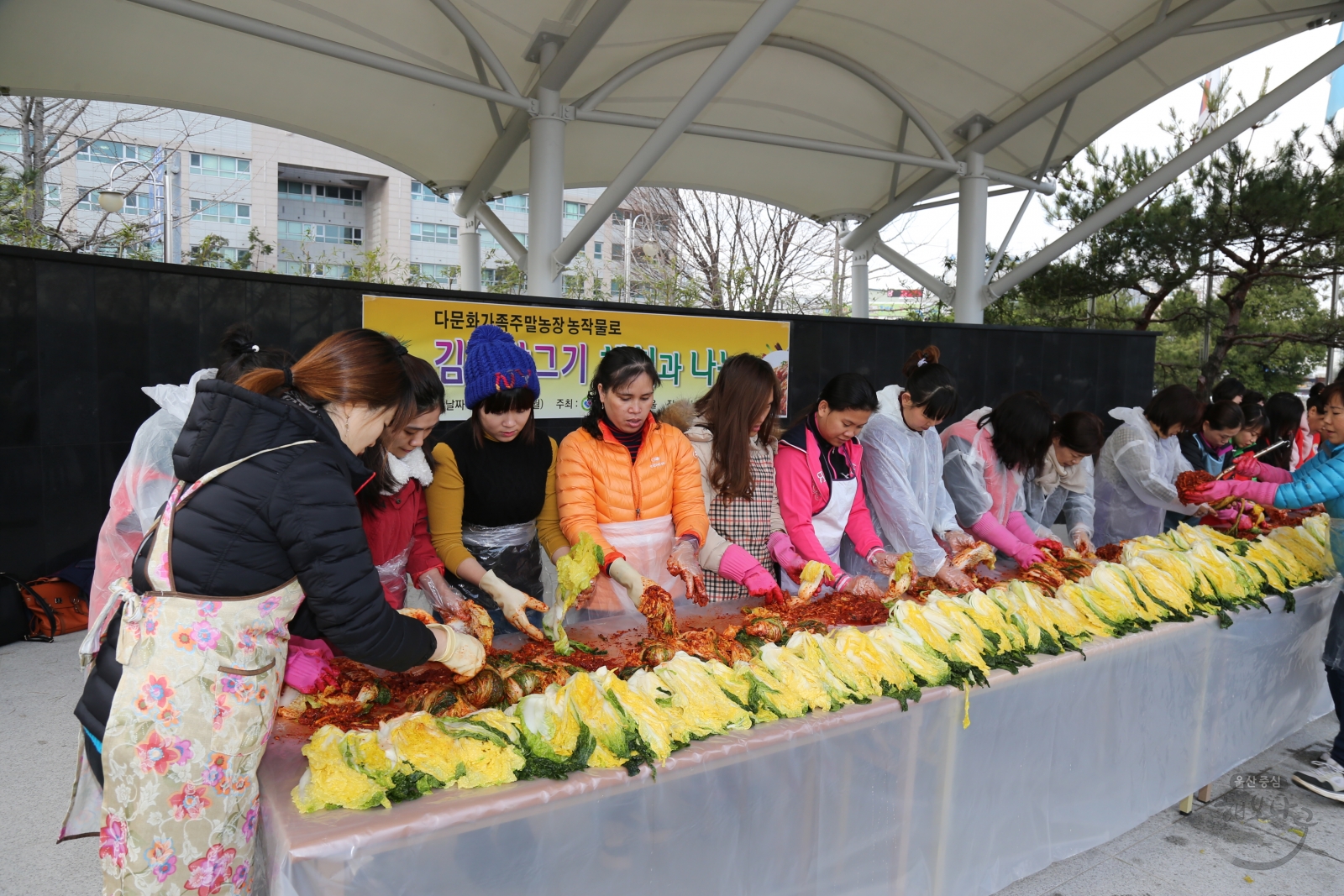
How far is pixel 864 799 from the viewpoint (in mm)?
1718

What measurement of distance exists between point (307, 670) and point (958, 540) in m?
2.20

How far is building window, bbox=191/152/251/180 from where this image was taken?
89.8 ft

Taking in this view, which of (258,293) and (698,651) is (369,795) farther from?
(258,293)

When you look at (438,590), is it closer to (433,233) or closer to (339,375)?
(339,375)

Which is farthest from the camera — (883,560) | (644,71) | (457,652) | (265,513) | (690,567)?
(644,71)

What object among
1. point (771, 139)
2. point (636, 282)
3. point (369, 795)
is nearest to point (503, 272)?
point (636, 282)

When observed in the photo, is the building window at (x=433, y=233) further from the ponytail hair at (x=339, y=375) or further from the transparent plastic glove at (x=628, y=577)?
the ponytail hair at (x=339, y=375)

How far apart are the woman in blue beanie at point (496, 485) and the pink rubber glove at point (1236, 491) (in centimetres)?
277

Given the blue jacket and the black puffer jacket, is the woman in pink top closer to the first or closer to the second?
the blue jacket

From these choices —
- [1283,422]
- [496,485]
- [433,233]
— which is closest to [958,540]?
[496,485]

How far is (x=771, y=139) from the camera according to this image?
785 cm

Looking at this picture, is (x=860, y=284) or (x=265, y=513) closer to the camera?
(x=265, y=513)

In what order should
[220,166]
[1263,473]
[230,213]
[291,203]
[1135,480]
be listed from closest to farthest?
[1135,480] < [1263,473] < [220,166] < [230,213] < [291,203]

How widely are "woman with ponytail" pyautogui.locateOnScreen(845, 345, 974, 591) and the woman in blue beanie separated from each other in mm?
1148
